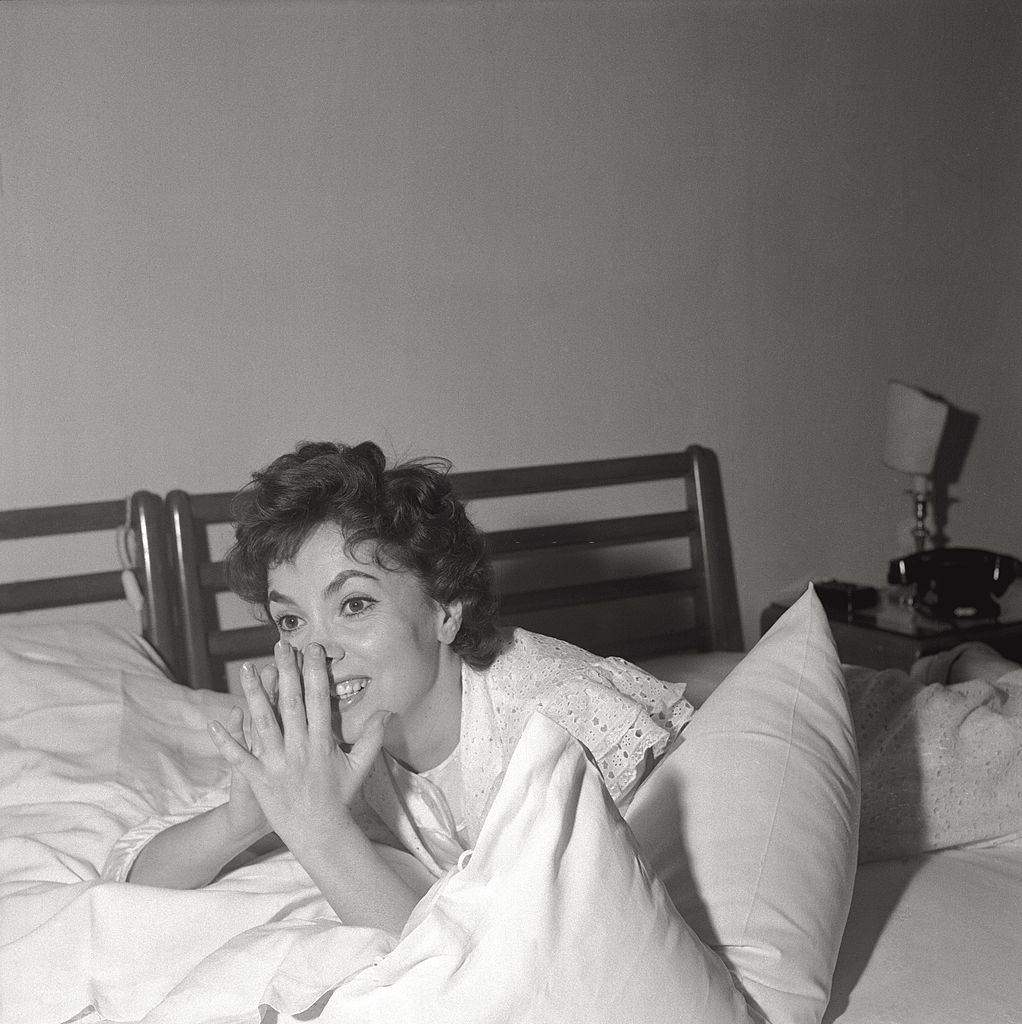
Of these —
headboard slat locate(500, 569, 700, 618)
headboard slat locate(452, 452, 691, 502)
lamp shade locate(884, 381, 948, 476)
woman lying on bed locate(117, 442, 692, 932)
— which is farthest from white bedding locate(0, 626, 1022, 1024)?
lamp shade locate(884, 381, 948, 476)

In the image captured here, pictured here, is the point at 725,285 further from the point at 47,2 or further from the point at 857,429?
the point at 47,2

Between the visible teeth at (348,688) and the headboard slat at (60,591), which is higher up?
the visible teeth at (348,688)

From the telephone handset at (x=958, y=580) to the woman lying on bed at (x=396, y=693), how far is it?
133cm

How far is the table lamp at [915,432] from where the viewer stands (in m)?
3.08

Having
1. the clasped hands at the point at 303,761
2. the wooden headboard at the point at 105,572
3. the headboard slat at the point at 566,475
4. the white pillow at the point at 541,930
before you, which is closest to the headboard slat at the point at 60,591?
the wooden headboard at the point at 105,572

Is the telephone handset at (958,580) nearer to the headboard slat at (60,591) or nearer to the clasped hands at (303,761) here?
the headboard slat at (60,591)

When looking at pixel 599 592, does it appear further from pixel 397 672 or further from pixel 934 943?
pixel 934 943

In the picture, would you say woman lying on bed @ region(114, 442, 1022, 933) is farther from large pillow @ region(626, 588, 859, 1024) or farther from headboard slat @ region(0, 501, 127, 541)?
headboard slat @ region(0, 501, 127, 541)

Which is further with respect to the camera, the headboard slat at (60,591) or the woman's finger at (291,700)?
the headboard slat at (60,591)

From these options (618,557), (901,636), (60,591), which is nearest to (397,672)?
(60,591)

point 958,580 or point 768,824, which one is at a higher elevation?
point 768,824

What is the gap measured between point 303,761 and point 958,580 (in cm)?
216

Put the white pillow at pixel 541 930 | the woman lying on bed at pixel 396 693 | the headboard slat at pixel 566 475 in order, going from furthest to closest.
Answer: the headboard slat at pixel 566 475 → the woman lying on bed at pixel 396 693 → the white pillow at pixel 541 930

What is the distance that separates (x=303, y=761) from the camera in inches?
43.8
